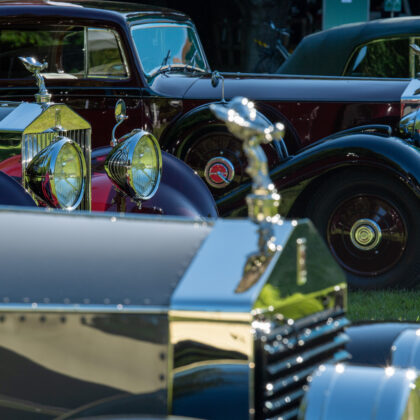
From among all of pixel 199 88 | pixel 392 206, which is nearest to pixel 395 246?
pixel 392 206

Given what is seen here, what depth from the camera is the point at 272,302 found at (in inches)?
73.5

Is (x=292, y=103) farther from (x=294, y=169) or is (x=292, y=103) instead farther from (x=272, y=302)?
(x=272, y=302)

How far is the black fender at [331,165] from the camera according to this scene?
5141 mm

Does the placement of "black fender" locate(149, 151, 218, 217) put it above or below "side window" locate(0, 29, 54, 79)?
below

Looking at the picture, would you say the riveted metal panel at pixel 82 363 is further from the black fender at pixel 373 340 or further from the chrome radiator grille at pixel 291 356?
the black fender at pixel 373 340

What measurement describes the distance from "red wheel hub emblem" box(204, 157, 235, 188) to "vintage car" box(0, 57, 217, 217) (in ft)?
5.37

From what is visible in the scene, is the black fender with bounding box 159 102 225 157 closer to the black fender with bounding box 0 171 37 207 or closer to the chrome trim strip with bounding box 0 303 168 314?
the black fender with bounding box 0 171 37 207

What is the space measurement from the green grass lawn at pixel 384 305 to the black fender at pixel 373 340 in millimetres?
1838

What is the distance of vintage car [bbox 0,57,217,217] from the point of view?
3244 millimetres

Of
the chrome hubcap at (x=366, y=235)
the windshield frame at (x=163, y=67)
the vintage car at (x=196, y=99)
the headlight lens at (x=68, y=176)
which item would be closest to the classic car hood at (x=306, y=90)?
the vintage car at (x=196, y=99)

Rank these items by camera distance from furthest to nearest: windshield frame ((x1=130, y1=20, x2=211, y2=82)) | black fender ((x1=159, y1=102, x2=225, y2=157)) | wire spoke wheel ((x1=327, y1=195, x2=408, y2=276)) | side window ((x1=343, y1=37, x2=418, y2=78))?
side window ((x1=343, y1=37, x2=418, y2=78)), windshield frame ((x1=130, y1=20, x2=211, y2=82)), black fender ((x1=159, y1=102, x2=225, y2=157)), wire spoke wheel ((x1=327, y1=195, x2=408, y2=276))

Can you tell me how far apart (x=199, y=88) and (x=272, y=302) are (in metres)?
4.16

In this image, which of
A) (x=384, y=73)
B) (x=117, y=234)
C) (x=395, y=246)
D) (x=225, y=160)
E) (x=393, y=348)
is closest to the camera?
(x=117, y=234)

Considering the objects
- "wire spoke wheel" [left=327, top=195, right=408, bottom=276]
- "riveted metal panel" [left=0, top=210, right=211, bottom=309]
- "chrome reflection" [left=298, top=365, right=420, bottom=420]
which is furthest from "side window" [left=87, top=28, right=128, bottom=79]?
"chrome reflection" [left=298, top=365, right=420, bottom=420]
